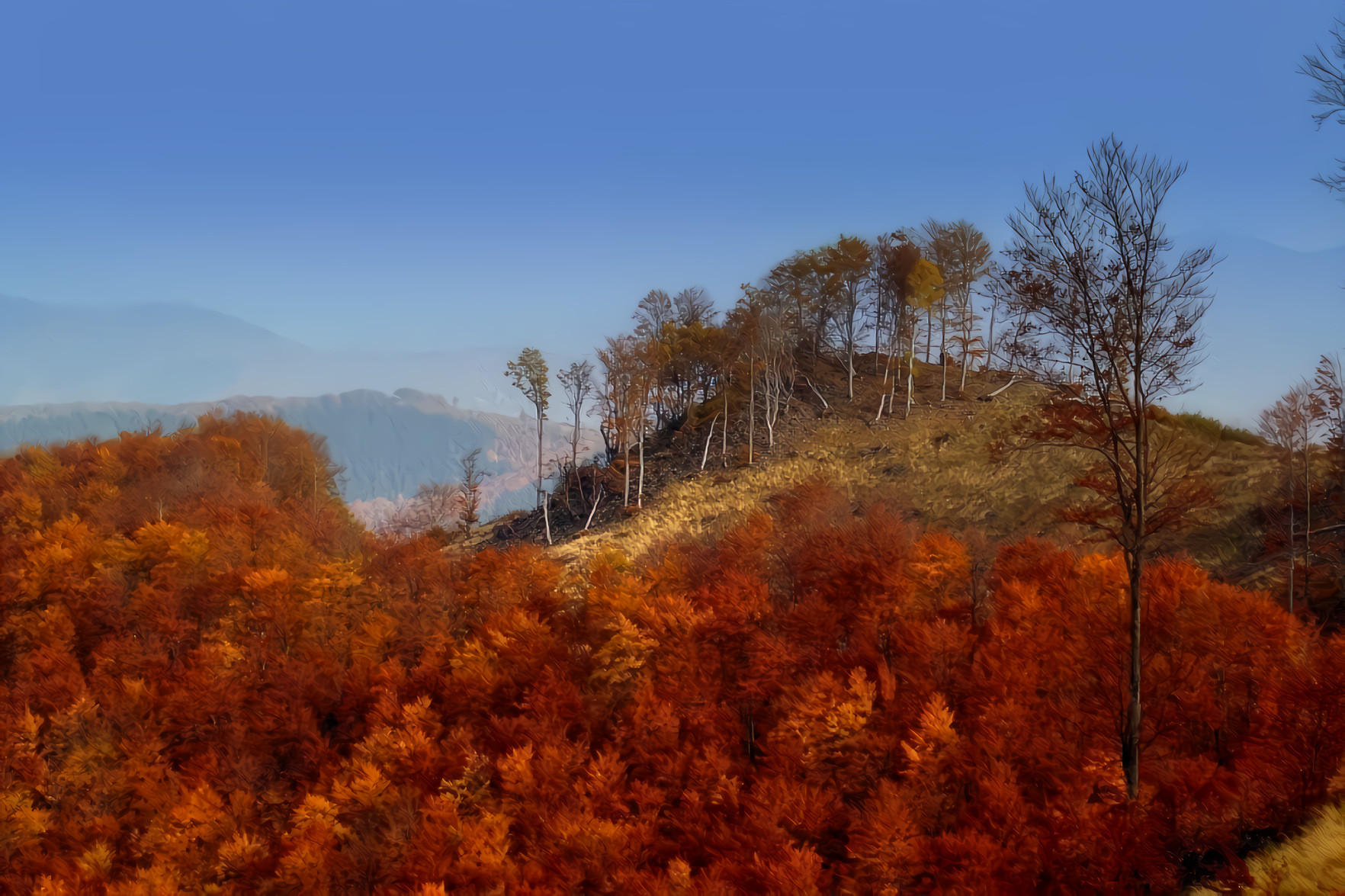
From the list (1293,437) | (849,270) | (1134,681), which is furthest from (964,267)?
(1134,681)

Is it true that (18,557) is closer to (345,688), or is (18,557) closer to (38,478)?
(38,478)

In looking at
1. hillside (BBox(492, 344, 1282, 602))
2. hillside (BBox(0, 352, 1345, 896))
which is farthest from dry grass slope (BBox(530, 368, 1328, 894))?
hillside (BBox(0, 352, 1345, 896))

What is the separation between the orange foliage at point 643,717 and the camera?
19.1m

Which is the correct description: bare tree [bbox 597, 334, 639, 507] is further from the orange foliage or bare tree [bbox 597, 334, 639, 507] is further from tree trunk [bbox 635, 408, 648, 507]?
the orange foliage

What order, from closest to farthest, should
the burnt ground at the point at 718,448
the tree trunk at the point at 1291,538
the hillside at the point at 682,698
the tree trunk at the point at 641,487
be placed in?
the hillside at the point at 682,698, the tree trunk at the point at 1291,538, the tree trunk at the point at 641,487, the burnt ground at the point at 718,448

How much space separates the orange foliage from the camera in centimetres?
1912

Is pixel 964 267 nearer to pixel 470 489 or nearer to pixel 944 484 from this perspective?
pixel 944 484

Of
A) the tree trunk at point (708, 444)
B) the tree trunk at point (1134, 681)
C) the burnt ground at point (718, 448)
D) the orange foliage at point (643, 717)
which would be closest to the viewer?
the tree trunk at point (1134, 681)

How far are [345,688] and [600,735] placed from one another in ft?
45.2

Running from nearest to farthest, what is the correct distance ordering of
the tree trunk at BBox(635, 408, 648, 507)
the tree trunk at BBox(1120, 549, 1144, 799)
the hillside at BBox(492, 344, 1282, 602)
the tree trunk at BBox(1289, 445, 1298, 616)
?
the tree trunk at BBox(1120, 549, 1144, 799), the tree trunk at BBox(1289, 445, 1298, 616), the hillside at BBox(492, 344, 1282, 602), the tree trunk at BBox(635, 408, 648, 507)

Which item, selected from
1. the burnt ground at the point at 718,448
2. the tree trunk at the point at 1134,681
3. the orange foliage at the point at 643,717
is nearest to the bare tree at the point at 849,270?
the burnt ground at the point at 718,448

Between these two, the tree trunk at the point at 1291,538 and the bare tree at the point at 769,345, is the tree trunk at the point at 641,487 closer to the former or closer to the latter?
the bare tree at the point at 769,345

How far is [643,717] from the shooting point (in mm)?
26406

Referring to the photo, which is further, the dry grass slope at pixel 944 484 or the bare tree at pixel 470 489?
the bare tree at pixel 470 489
